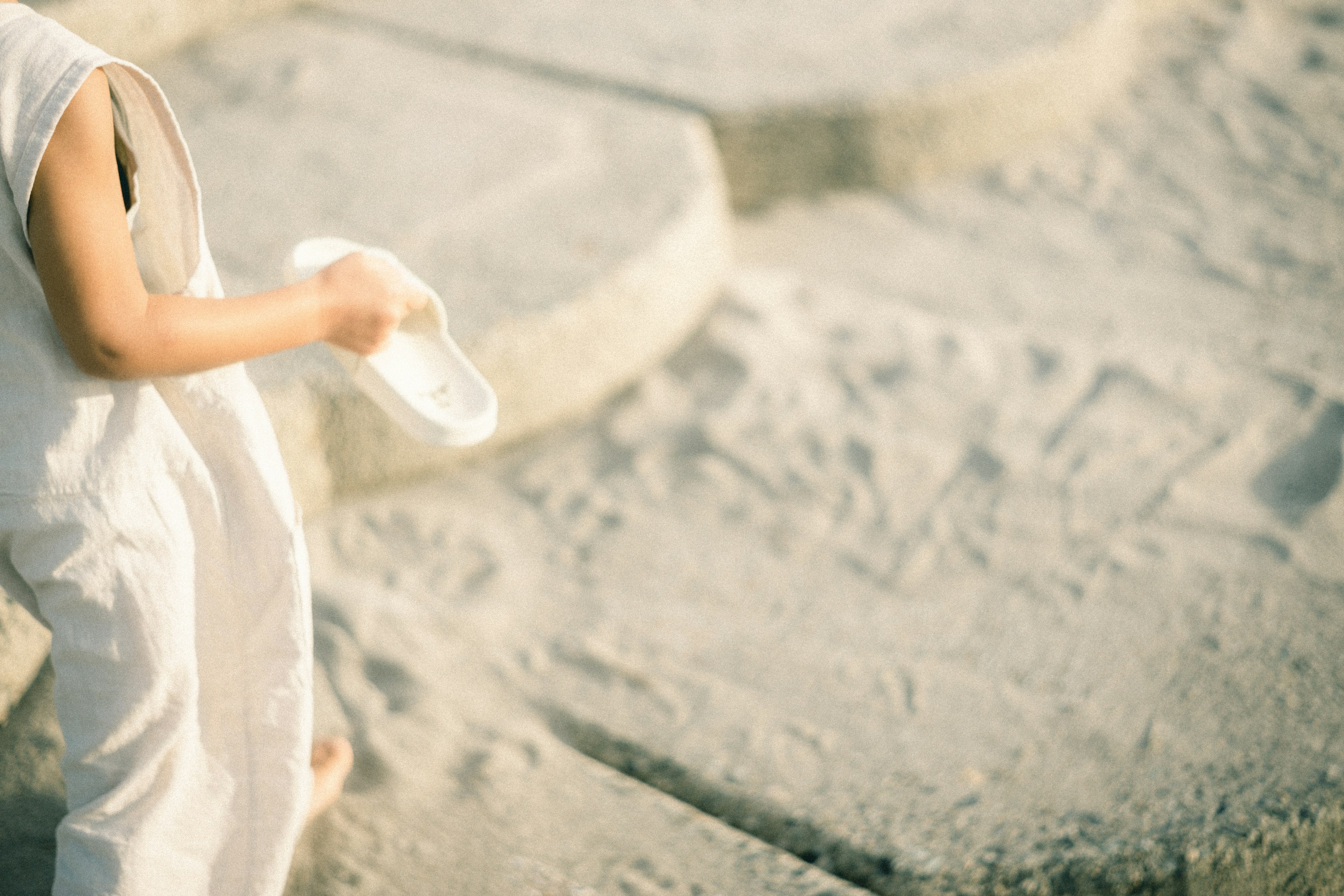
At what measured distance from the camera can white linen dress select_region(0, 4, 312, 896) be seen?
1.02 m

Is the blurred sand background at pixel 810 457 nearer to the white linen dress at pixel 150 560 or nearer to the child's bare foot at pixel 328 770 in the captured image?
the child's bare foot at pixel 328 770

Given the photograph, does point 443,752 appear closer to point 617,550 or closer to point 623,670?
point 623,670

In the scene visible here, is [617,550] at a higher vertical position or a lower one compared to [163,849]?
lower

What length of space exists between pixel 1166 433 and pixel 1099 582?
42 cm

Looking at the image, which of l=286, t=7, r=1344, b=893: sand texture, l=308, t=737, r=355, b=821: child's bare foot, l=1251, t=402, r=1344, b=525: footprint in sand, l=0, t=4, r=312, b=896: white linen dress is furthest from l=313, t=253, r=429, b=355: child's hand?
l=1251, t=402, r=1344, b=525: footprint in sand

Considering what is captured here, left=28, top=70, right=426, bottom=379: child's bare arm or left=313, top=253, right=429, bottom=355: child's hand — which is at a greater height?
left=28, top=70, right=426, bottom=379: child's bare arm

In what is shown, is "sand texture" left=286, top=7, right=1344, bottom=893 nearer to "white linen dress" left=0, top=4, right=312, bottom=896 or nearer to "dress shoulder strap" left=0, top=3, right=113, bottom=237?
"white linen dress" left=0, top=4, right=312, bottom=896

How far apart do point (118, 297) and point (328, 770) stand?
0.71 meters

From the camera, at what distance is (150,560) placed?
1.10 meters

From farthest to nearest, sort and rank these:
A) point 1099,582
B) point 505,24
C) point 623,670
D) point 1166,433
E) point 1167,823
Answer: point 505,24, point 1166,433, point 1099,582, point 623,670, point 1167,823

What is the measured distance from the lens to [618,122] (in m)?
2.61

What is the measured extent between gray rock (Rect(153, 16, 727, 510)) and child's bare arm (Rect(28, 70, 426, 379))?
0.79 meters

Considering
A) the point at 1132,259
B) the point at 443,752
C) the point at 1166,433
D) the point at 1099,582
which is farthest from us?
the point at 1132,259

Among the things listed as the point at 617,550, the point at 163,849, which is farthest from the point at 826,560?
the point at 163,849
